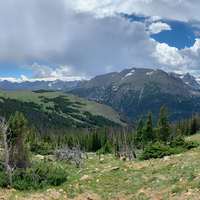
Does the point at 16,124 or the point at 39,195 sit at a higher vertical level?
the point at 16,124

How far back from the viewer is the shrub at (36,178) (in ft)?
52.6

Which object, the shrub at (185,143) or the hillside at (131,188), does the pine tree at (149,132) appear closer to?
the shrub at (185,143)

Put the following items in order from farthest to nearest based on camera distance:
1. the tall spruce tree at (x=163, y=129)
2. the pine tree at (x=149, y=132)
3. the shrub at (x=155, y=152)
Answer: the tall spruce tree at (x=163, y=129)
the pine tree at (x=149, y=132)
the shrub at (x=155, y=152)

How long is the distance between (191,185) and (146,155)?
17.5 m

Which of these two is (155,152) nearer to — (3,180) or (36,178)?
(36,178)

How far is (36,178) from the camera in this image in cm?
1770

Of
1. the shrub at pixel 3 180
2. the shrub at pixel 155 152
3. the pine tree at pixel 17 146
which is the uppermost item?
the pine tree at pixel 17 146

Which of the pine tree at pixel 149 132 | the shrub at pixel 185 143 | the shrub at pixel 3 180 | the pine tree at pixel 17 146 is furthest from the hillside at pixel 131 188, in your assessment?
the pine tree at pixel 149 132

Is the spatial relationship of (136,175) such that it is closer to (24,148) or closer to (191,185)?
(191,185)

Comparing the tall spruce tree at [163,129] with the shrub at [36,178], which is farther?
the tall spruce tree at [163,129]

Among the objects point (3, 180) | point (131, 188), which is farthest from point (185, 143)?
point (3, 180)

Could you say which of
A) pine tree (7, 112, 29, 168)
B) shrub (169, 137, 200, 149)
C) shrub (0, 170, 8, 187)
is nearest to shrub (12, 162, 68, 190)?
shrub (0, 170, 8, 187)

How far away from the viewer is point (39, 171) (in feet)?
61.7

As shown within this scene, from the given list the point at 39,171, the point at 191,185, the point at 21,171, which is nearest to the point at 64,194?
the point at 39,171
